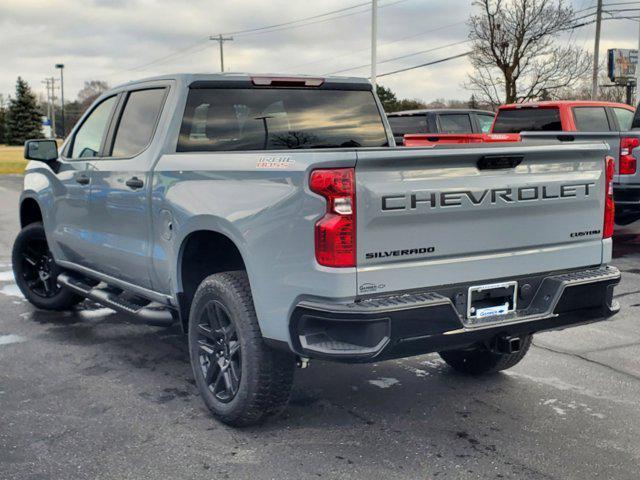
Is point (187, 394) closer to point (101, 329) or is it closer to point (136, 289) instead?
point (136, 289)

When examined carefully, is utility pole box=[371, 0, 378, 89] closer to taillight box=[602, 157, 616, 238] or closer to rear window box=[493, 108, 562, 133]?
rear window box=[493, 108, 562, 133]

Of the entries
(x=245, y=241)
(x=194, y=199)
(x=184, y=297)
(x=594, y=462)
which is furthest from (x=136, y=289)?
(x=594, y=462)

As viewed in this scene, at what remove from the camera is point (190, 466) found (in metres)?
3.78

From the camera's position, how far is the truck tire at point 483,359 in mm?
5008

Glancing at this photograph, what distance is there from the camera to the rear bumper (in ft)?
11.5

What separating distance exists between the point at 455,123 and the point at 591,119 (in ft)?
12.8

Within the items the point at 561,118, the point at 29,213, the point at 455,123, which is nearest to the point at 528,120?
the point at 561,118

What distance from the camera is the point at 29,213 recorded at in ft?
23.6

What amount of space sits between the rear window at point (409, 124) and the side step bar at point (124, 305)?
10.9 m

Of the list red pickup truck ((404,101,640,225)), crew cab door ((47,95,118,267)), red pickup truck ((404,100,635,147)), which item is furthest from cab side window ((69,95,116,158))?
red pickup truck ((404,100,635,147))

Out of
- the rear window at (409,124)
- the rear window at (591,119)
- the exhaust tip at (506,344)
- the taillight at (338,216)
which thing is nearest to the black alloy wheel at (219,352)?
the taillight at (338,216)

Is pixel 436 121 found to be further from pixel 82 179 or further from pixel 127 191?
pixel 127 191

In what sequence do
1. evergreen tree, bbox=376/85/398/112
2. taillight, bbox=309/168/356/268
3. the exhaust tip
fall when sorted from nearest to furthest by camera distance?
taillight, bbox=309/168/356/268
the exhaust tip
evergreen tree, bbox=376/85/398/112

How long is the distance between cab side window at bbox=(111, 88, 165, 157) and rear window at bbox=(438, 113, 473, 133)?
37.1ft
